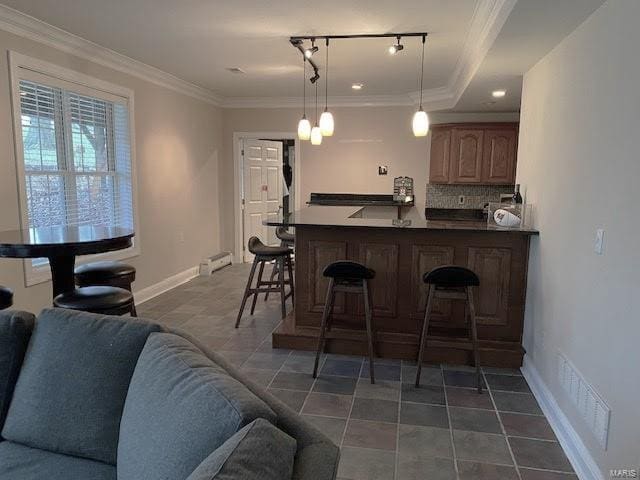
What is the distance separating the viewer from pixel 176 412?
120 centimetres

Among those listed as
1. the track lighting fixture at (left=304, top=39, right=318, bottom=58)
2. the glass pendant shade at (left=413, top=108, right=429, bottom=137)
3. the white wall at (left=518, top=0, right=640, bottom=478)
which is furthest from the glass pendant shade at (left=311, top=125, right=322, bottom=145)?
the white wall at (left=518, top=0, right=640, bottom=478)

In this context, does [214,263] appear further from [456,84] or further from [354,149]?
[456,84]

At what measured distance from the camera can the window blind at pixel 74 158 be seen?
3626 millimetres

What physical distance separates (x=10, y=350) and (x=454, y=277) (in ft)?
7.99

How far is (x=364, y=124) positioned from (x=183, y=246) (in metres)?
3.13

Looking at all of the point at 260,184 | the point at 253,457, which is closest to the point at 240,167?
the point at 260,184

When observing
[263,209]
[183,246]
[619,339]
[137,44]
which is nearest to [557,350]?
[619,339]

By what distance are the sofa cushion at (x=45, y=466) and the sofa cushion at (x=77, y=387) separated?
2 cm

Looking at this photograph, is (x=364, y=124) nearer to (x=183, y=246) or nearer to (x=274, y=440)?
(x=183, y=246)

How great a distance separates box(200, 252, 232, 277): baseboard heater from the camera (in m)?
6.34

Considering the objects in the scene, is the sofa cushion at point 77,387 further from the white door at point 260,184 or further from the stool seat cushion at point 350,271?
the white door at point 260,184

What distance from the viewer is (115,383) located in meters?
1.52

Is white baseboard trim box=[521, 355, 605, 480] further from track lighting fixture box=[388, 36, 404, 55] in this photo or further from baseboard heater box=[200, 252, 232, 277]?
baseboard heater box=[200, 252, 232, 277]

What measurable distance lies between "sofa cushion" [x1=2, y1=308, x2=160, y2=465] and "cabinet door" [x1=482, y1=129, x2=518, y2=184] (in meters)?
5.49
